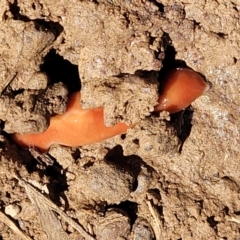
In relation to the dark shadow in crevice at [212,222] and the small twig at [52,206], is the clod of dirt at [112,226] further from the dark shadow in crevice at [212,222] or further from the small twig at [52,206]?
the dark shadow in crevice at [212,222]

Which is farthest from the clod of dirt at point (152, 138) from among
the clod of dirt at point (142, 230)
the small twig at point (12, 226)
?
the small twig at point (12, 226)

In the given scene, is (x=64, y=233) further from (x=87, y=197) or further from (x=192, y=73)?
(x=192, y=73)

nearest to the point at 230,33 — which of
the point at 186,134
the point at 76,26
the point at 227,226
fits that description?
the point at 186,134

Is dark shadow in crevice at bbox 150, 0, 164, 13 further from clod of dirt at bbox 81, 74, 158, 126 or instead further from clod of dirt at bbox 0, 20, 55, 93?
clod of dirt at bbox 0, 20, 55, 93

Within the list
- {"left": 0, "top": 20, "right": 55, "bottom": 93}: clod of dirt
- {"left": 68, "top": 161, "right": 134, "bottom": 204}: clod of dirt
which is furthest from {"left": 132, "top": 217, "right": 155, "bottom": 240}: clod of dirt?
{"left": 0, "top": 20, "right": 55, "bottom": 93}: clod of dirt

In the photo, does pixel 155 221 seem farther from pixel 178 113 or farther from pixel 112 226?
pixel 178 113

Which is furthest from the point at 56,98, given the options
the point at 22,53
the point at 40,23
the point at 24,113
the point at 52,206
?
the point at 52,206
